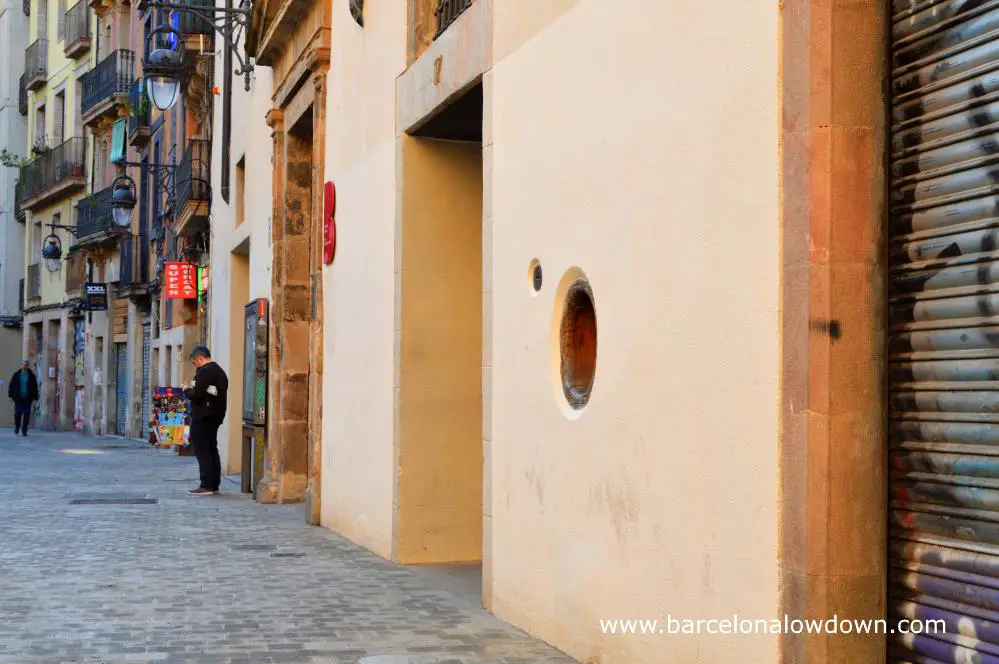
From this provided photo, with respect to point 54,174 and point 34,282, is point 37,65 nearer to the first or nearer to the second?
point 54,174

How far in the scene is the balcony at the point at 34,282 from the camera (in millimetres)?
48562

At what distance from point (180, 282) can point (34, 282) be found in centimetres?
2181

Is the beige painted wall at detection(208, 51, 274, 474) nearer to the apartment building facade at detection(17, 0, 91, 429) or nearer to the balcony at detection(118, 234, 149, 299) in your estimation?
the balcony at detection(118, 234, 149, 299)

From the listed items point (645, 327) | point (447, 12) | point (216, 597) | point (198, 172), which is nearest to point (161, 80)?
point (198, 172)

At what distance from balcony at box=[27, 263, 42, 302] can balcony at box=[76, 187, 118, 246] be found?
218 inches

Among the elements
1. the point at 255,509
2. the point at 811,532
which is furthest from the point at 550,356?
the point at 255,509

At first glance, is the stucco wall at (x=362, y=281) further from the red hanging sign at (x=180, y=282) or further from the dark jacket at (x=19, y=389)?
the dark jacket at (x=19, y=389)

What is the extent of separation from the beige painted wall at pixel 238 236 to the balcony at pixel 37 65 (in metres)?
26.4

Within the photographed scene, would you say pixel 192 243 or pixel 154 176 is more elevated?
pixel 154 176

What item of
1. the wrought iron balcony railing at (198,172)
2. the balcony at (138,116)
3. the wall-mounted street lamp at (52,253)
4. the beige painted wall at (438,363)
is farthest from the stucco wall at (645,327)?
the wall-mounted street lamp at (52,253)

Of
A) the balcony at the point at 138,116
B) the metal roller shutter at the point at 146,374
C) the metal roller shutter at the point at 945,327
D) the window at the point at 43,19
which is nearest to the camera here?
the metal roller shutter at the point at 945,327

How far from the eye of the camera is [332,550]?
11289 mm

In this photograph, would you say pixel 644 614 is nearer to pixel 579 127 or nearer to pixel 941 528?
pixel 941 528

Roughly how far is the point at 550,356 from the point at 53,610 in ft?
10.6
